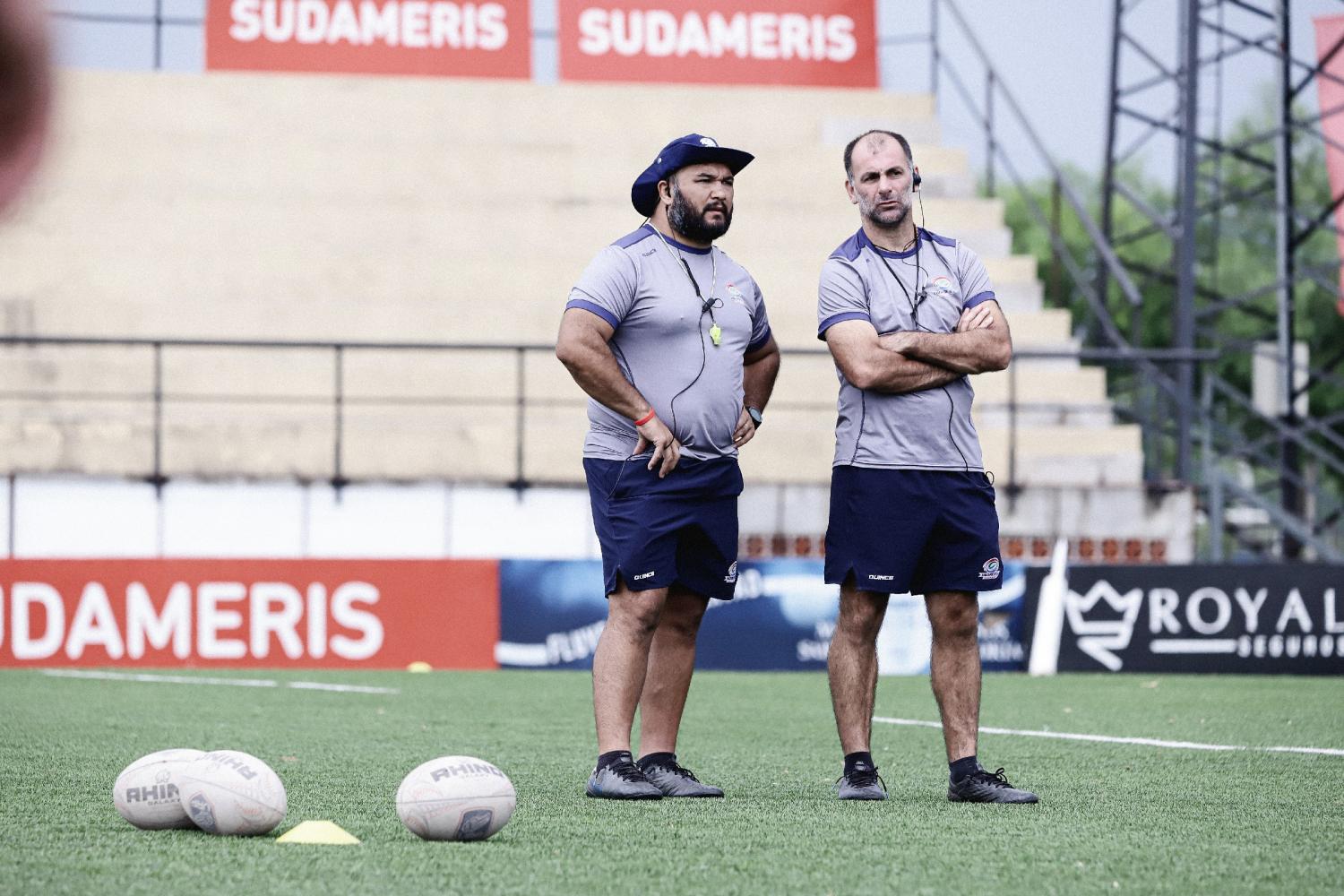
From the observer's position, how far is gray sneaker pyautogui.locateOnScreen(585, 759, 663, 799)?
4.81m

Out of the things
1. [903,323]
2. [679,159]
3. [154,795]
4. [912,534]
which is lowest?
[154,795]

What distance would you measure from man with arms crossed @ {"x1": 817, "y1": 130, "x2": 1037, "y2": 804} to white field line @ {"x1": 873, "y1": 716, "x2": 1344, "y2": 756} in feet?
6.28

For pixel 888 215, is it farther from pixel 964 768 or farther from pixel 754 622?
pixel 754 622

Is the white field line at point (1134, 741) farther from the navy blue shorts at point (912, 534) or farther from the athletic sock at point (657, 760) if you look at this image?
the athletic sock at point (657, 760)

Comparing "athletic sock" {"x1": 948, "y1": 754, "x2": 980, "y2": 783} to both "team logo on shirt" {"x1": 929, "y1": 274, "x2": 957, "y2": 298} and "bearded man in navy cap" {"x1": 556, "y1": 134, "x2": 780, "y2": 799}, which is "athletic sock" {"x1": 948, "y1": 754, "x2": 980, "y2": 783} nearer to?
"bearded man in navy cap" {"x1": 556, "y1": 134, "x2": 780, "y2": 799}

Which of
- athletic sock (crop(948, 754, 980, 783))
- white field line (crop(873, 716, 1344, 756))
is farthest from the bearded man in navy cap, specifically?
white field line (crop(873, 716, 1344, 756))

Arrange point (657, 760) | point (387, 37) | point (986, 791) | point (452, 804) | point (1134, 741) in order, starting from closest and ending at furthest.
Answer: point (452, 804) → point (986, 791) → point (657, 760) → point (1134, 741) → point (387, 37)

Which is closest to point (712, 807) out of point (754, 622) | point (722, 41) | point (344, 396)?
point (754, 622)

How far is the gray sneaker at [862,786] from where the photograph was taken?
4867 mm

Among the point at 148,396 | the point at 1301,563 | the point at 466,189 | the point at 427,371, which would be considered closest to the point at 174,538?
the point at 148,396

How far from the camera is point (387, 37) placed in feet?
63.5

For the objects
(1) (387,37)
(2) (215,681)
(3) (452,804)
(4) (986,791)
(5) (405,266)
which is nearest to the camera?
(3) (452,804)

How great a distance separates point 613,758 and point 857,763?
657 millimetres

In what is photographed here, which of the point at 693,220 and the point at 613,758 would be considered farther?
the point at 693,220
